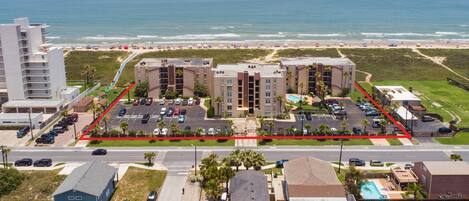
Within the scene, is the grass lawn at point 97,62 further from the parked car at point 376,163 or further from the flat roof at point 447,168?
the flat roof at point 447,168

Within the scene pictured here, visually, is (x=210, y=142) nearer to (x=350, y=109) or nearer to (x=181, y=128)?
(x=181, y=128)

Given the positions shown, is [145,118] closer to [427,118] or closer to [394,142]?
[394,142]

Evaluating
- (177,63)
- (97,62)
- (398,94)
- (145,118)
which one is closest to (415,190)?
(398,94)

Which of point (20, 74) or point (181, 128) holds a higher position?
point (20, 74)

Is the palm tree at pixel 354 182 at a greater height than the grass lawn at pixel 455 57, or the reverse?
the grass lawn at pixel 455 57

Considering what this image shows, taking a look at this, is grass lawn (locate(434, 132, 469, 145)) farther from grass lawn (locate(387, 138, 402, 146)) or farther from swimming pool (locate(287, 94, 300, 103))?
swimming pool (locate(287, 94, 300, 103))

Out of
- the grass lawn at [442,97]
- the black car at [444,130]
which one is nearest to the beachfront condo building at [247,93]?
the black car at [444,130]

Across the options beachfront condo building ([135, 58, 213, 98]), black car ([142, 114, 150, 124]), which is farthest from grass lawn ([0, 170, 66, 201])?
beachfront condo building ([135, 58, 213, 98])

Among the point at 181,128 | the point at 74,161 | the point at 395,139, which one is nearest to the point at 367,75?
the point at 395,139
